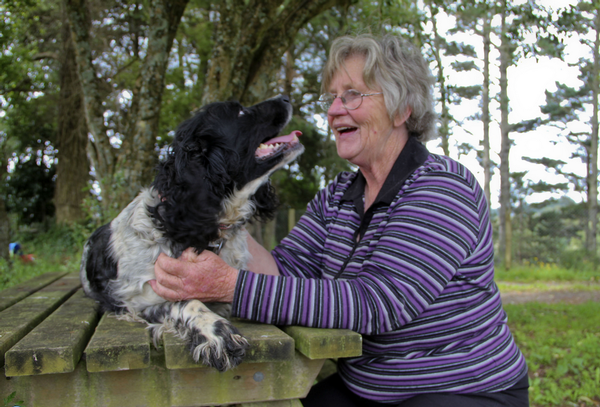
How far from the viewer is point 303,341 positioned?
1458 mm

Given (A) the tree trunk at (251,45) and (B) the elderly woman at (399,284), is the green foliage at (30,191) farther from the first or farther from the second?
(B) the elderly woman at (399,284)

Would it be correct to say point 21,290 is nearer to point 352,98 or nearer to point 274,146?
point 274,146

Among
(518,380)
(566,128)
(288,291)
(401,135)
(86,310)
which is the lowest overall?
(518,380)

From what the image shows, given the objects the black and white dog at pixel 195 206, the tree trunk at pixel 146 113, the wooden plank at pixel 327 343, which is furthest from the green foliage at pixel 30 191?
the wooden plank at pixel 327 343

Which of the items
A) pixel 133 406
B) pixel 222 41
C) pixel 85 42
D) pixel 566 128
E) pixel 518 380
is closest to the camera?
pixel 133 406

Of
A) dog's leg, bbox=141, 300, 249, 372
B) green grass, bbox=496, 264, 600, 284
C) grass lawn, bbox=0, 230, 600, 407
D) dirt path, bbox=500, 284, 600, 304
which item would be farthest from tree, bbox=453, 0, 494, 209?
dog's leg, bbox=141, 300, 249, 372

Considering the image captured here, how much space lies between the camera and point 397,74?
2.13 m

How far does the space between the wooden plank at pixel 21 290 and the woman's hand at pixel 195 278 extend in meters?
0.95

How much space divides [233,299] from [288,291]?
0.64 ft

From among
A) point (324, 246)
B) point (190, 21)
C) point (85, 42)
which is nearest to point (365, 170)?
point (324, 246)

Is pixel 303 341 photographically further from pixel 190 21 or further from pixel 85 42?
pixel 190 21

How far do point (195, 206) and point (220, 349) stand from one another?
2.23ft

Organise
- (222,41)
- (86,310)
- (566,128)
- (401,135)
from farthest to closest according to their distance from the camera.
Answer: (566,128) < (222,41) < (401,135) < (86,310)

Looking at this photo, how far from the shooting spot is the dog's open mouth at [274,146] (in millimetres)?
2198
